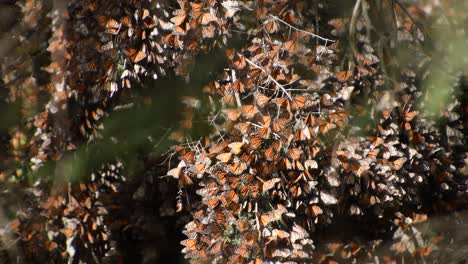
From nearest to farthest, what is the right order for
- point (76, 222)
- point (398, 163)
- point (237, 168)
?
1. point (237, 168)
2. point (398, 163)
3. point (76, 222)

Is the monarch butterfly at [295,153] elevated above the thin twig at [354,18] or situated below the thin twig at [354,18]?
below

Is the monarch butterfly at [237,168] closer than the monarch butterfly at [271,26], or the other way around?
the monarch butterfly at [237,168]

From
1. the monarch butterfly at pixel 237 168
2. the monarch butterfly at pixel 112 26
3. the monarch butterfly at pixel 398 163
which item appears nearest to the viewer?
the monarch butterfly at pixel 237 168

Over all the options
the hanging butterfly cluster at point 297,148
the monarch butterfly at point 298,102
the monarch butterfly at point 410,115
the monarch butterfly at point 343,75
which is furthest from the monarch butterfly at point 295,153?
the monarch butterfly at point 410,115

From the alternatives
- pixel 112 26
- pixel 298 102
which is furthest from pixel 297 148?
pixel 112 26

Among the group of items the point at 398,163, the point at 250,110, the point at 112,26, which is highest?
the point at 112,26

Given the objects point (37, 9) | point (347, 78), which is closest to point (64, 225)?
point (37, 9)

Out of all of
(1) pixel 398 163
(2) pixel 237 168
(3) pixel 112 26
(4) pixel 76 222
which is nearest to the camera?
(2) pixel 237 168

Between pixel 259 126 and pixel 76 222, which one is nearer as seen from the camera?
pixel 259 126

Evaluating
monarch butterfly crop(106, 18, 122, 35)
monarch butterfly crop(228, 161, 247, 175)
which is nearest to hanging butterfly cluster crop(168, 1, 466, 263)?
monarch butterfly crop(228, 161, 247, 175)

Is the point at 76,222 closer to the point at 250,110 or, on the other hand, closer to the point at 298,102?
the point at 250,110

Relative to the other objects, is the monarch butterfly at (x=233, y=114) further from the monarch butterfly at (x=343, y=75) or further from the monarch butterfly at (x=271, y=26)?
the monarch butterfly at (x=343, y=75)
